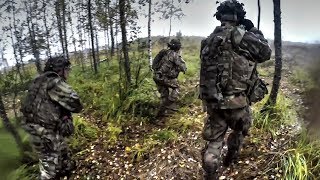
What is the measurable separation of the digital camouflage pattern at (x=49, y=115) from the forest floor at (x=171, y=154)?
23.1 inches

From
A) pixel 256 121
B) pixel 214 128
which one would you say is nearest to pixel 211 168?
pixel 214 128

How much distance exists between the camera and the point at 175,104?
344 inches

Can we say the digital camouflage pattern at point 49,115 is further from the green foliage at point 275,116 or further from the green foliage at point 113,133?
the green foliage at point 275,116

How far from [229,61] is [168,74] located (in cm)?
418

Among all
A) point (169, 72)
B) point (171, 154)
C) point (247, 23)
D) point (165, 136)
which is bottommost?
point (171, 154)

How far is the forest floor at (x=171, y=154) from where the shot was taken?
532cm

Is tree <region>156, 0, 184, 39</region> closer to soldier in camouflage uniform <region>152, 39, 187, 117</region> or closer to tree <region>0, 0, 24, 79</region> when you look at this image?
tree <region>0, 0, 24, 79</region>

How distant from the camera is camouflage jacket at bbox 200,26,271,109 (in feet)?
14.4

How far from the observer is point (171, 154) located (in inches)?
240

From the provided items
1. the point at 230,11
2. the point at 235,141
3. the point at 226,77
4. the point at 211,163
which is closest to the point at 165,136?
the point at 235,141

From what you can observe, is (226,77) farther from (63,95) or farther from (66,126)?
(66,126)

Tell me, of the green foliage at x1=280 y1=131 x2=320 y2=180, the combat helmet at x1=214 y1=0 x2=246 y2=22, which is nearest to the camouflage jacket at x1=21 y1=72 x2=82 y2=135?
the combat helmet at x1=214 y1=0 x2=246 y2=22

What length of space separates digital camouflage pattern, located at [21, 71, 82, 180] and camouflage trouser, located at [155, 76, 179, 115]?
3006 millimetres

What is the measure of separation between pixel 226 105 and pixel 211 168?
817 mm
